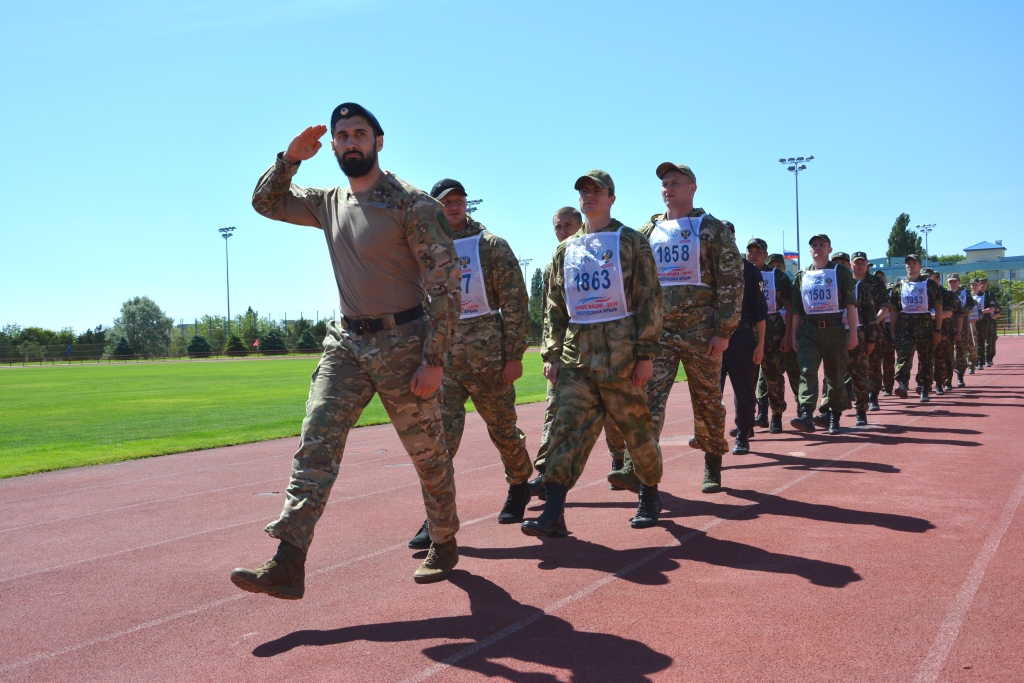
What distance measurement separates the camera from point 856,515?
6.50 meters

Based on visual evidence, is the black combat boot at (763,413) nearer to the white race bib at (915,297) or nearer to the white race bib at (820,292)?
the white race bib at (820,292)

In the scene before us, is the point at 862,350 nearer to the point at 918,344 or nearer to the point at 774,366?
the point at 774,366

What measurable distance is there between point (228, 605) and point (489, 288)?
2.76 m

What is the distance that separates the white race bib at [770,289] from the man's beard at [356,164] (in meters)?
8.47

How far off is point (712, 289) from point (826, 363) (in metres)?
4.97

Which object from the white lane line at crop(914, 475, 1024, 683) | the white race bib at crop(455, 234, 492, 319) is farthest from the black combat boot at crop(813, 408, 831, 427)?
the white race bib at crop(455, 234, 492, 319)

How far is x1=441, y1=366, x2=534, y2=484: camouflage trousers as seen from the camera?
635 cm

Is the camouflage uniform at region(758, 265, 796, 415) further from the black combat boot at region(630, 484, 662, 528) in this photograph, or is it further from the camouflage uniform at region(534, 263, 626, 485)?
the black combat boot at region(630, 484, 662, 528)

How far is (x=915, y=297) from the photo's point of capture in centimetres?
1617

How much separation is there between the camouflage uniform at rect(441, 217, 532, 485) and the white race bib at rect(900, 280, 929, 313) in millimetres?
11632

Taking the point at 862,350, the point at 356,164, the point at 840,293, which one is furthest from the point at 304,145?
the point at 862,350

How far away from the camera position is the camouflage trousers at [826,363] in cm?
1144

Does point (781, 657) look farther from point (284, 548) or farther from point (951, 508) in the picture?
point (951, 508)

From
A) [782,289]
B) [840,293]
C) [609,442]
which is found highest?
[782,289]
